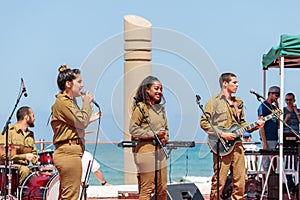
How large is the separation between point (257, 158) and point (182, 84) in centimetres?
468

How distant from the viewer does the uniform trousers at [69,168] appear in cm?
→ 683

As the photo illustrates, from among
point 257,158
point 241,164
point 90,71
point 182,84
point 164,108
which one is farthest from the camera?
point 257,158

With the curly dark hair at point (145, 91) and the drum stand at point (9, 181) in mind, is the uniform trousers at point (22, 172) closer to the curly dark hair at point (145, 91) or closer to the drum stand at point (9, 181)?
the drum stand at point (9, 181)

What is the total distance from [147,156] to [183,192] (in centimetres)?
76

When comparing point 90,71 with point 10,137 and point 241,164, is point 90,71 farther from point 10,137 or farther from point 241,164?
point 10,137

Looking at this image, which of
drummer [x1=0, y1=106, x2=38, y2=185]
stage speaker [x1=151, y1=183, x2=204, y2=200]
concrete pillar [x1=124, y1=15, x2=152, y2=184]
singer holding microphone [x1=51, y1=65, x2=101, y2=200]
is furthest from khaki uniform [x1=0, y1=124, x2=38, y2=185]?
singer holding microphone [x1=51, y1=65, x2=101, y2=200]

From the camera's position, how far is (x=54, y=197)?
9.52m

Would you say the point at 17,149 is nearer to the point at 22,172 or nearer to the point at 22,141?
the point at 22,141

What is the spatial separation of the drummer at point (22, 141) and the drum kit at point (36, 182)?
0.05 metres

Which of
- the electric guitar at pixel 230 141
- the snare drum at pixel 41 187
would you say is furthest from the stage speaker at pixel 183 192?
the snare drum at pixel 41 187

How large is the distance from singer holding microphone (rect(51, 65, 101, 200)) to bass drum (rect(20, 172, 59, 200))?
2.57m

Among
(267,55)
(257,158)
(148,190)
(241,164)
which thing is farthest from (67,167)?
(257,158)

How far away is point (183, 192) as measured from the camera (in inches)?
320

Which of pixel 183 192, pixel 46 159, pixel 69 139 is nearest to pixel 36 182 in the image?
pixel 46 159
